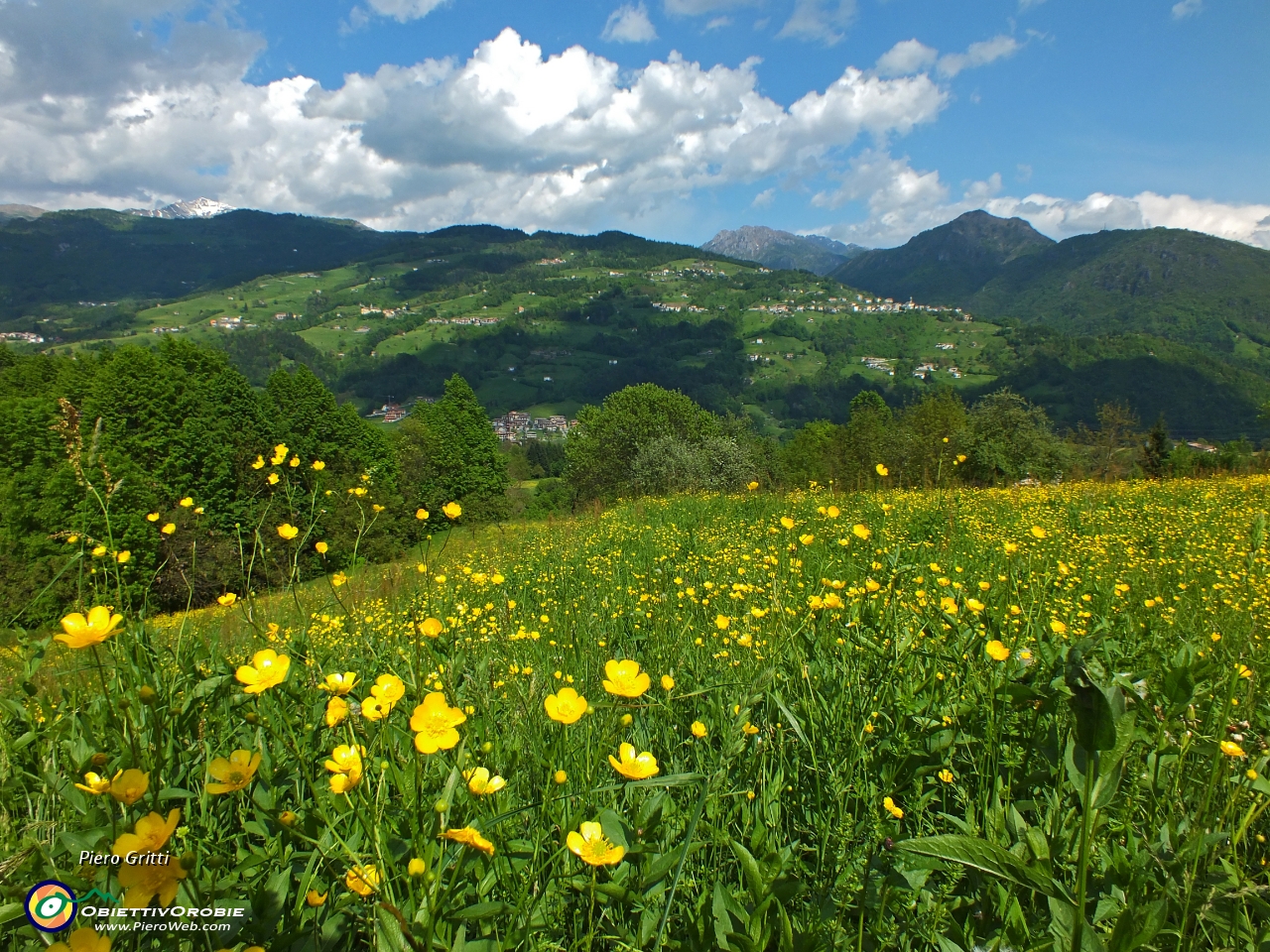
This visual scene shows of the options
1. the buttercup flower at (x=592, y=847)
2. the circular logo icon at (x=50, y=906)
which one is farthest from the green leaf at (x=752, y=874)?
the circular logo icon at (x=50, y=906)

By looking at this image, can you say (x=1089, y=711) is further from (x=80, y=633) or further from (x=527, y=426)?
(x=527, y=426)

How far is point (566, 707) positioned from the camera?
128cm

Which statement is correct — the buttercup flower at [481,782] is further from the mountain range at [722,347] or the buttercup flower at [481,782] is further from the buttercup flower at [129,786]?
the mountain range at [722,347]

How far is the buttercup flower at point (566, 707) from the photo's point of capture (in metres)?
1.23

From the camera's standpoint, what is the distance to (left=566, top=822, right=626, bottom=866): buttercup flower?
1.12 metres

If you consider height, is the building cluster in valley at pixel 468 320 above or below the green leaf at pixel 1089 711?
above

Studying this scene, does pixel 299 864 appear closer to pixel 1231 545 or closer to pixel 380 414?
pixel 1231 545

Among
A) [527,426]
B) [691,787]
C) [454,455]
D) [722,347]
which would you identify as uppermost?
[691,787]

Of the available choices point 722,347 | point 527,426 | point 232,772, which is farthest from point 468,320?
point 232,772

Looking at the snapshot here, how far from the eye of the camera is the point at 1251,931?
3.88ft

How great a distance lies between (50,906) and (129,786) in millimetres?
225

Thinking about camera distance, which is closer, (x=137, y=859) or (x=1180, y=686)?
(x=137, y=859)

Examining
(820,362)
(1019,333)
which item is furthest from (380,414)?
(1019,333)

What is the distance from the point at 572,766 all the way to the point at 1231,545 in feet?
22.0
